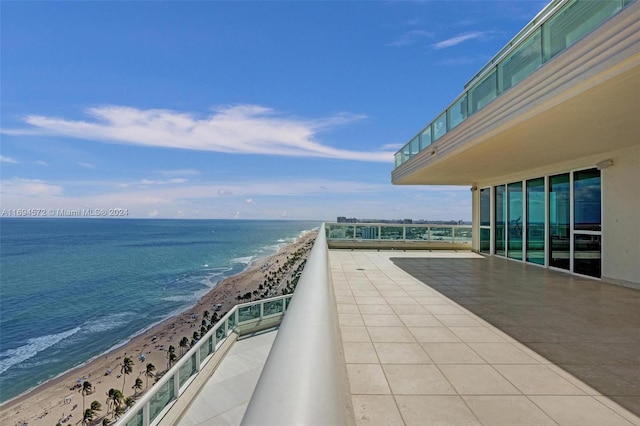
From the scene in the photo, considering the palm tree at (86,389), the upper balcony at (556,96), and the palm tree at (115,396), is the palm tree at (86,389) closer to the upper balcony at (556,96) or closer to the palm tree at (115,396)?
the palm tree at (115,396)

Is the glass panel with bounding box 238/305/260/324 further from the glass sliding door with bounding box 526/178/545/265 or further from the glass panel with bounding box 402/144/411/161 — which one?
the glass sliding door with bounding box 526/178/545/265

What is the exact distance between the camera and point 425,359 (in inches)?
135

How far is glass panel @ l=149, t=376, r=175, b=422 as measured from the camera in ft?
20.6

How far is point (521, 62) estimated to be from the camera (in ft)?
18.3

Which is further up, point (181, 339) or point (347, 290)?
point (347, 290)

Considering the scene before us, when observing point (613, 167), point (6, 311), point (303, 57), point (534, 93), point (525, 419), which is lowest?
point (6, 311)

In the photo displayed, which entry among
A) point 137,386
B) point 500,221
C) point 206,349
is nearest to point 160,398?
point 206,349

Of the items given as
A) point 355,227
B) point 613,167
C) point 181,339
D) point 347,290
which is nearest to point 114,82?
point 181,339

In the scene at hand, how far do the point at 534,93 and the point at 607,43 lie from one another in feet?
4.02

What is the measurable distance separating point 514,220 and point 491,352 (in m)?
8.71

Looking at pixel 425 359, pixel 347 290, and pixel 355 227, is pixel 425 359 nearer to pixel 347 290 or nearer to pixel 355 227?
pixel 347 290

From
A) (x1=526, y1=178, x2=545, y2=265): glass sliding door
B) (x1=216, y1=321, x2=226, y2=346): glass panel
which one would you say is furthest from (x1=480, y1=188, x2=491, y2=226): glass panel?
(x1=216, y1=321, x2=226, y2=346): glass panel

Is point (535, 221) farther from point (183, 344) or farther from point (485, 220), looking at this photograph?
point (183, 344)

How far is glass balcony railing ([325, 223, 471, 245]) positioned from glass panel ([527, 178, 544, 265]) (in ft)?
13.6
